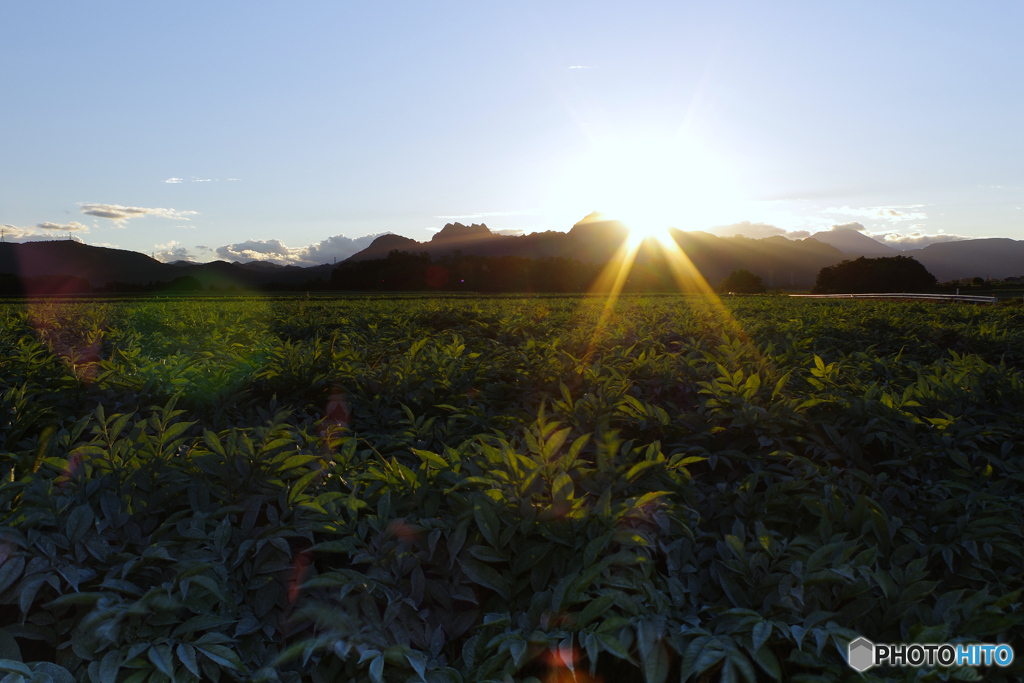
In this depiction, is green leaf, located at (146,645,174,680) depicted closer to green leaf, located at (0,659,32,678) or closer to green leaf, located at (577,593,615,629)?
green leaf, located at (0,659,32,678)

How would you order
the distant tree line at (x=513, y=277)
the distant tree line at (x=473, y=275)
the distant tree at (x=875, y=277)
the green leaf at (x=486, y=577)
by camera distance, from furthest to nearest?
the distant tree at (x=875, y=277) < the distant tree line at (x=473, y=275) < the distant tree line at (x=513, y=277) < the green leaf at (x=486, y=577)

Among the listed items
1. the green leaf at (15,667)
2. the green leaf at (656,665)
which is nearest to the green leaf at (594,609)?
the green leaf at (656,665)

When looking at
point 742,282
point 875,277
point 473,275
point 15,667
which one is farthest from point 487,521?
point 875,277

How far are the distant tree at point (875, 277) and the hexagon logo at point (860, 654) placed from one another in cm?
10247

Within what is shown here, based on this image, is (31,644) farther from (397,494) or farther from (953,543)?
(953,543)

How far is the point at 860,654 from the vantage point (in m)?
1.81

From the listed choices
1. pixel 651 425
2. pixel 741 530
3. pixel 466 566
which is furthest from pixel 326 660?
pixel 651 425

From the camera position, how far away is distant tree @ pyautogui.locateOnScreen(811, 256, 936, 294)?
92438 mm

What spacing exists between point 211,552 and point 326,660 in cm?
58

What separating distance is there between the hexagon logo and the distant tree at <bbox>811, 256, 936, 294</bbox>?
336 feet

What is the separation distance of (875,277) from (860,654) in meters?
109

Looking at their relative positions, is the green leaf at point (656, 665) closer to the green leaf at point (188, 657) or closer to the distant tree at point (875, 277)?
the green leaf at point (188, 657)

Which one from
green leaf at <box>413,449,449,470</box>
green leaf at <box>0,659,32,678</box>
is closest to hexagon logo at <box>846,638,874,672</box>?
green leaf at <box>413,449,449,470</box>

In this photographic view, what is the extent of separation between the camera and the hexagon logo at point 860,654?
1.79 meters
